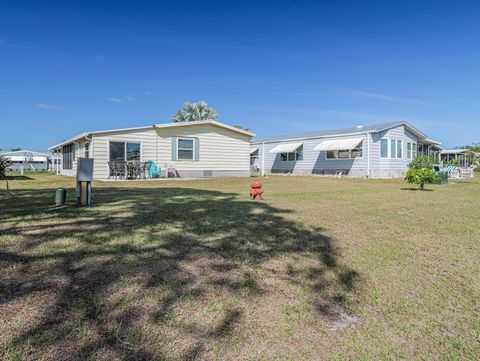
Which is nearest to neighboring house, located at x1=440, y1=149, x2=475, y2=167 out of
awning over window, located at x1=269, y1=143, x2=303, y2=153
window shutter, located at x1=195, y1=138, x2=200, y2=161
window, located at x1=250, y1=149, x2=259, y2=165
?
awning over window, located at x1=269, y1=143, x2=303, y2=153

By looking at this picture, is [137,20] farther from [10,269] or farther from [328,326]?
[328,326]

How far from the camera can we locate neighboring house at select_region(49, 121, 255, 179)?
1425 cm

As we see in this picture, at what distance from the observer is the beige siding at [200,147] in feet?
46.5

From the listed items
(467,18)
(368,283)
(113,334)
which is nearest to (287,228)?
(368,283)

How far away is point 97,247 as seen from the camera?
121 inches

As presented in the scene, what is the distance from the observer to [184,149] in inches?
642

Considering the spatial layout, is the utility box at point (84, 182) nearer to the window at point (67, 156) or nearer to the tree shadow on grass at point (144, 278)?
the tree shadow on grass at point (144, 278)

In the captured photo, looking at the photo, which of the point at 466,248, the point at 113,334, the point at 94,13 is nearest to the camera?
the point at 113,334

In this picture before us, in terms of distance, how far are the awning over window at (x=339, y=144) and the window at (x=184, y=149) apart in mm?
9078

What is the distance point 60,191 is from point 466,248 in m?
6.58

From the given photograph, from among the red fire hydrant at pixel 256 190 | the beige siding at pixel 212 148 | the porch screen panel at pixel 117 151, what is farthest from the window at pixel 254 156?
the red fire hydrant at pixel 256 190

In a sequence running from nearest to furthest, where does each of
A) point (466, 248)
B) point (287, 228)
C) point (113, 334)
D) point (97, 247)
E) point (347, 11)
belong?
point (113, 334), point (97, 247), point (466, 248), point (287, 228), point (347, 11)

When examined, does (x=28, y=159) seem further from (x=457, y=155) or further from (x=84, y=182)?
(x=457, y=155)

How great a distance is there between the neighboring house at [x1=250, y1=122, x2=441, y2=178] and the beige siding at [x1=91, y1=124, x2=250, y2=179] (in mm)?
6121
